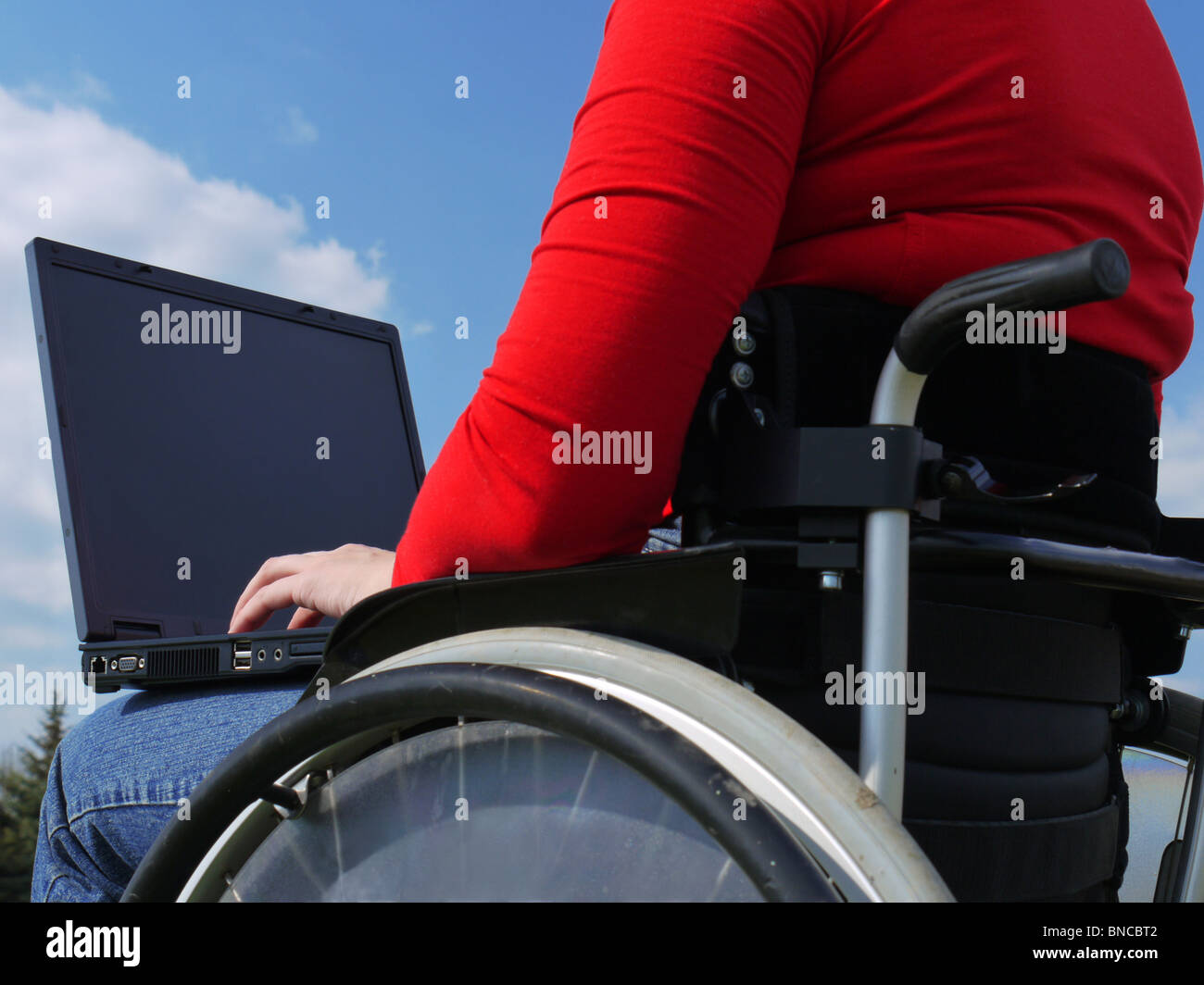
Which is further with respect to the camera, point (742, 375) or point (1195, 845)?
point (1195, 845)

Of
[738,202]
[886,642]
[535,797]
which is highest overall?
[738,202]

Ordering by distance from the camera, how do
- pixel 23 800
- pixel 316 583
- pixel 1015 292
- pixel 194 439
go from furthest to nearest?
pixel 23 800 → pixel 194 439 → pixel 316 583 → pixel 1015 292

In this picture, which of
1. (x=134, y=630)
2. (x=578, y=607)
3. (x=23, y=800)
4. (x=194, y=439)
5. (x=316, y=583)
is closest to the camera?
(x=578, y=607)

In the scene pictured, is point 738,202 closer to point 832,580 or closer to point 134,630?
point 832,580

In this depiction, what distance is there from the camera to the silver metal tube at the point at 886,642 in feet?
2.24

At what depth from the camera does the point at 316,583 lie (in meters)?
1.04

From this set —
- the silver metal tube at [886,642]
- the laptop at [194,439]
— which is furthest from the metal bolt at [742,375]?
the laptop at [194,439]

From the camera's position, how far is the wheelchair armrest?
0.72m

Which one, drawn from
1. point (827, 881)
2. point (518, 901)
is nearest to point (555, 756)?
point (518, 901)

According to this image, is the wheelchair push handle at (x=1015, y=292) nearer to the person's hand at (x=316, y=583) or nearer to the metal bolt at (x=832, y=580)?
the metal bolt at (x=832, y=580)

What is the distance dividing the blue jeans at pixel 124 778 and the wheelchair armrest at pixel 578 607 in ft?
0.97

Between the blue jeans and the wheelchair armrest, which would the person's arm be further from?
the blue jeans

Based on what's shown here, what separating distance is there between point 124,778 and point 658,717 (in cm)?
74

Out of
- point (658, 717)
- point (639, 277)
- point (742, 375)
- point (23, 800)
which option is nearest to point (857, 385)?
point (742, 375)
